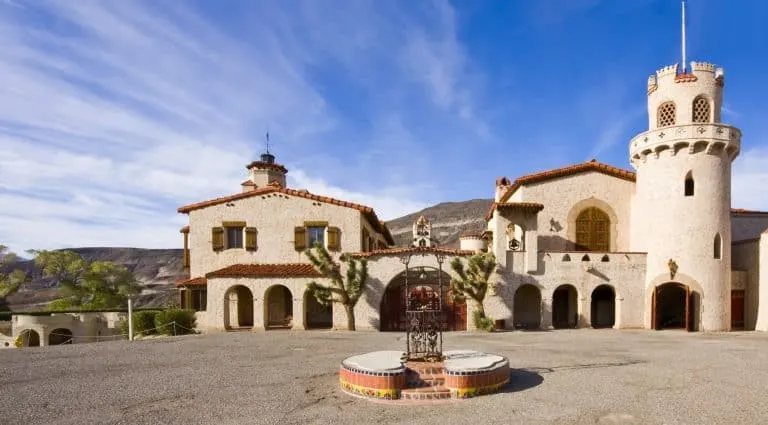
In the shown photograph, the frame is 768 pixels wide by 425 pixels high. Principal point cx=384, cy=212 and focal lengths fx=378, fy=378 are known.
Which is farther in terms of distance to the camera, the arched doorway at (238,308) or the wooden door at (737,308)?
the arched doorway at (238,308)

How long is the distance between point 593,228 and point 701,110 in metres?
8.77

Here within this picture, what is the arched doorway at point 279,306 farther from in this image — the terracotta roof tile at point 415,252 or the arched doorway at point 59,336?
the arched doorway at point 59,336

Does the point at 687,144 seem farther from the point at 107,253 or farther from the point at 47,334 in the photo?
the point at 107,253

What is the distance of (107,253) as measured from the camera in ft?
329

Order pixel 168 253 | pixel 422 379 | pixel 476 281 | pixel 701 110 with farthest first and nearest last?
pixel 168 253, pixel 701 110, pixel 476 281, pixel 422 379

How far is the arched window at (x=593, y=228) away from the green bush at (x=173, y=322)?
24.8 metres

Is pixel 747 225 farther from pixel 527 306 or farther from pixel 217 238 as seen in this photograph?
pixel 217 238

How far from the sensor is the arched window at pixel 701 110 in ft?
70.9

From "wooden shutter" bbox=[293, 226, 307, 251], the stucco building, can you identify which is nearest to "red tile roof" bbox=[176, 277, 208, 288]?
the stucco building

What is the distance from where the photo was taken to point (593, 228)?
2462cm

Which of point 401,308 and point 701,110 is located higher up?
point 701,110

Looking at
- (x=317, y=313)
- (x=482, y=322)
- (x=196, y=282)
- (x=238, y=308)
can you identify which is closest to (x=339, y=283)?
(x=317, y=313)

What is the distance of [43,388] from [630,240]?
28.8 meters

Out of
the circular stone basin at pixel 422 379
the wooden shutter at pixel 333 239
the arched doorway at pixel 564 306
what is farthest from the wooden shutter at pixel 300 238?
the arched doorway at pixel 564 306
